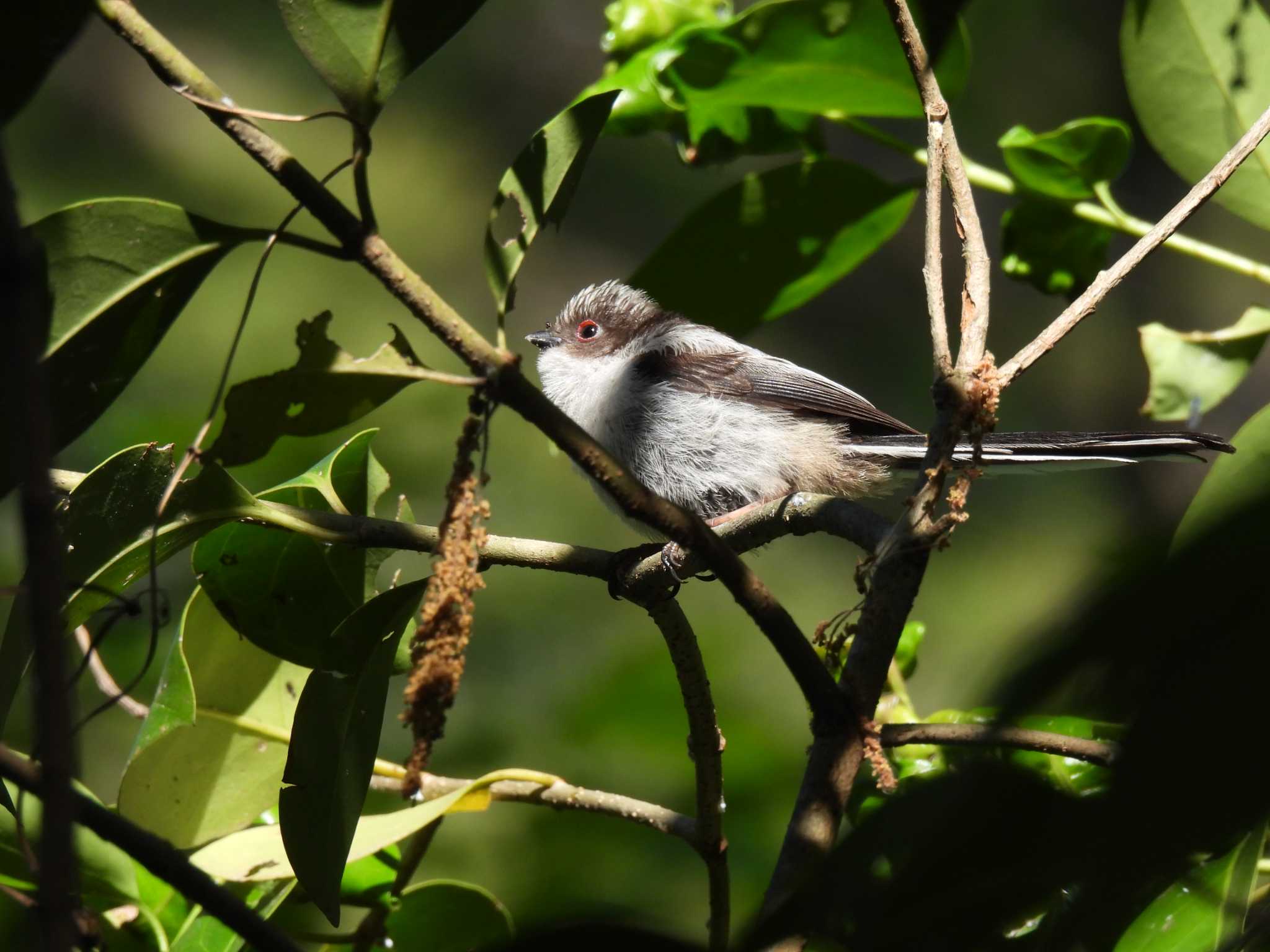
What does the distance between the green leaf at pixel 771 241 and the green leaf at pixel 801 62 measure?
215 mm

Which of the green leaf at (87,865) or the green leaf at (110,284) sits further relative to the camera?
the green leaf at (87,865)

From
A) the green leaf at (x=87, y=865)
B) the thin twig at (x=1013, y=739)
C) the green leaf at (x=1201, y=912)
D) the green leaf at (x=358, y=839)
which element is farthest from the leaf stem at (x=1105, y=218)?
the green leaf at (x=87, y=865)

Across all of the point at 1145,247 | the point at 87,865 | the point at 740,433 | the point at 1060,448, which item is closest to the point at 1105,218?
the point at 1060,448

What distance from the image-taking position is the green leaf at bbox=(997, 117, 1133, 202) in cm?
222

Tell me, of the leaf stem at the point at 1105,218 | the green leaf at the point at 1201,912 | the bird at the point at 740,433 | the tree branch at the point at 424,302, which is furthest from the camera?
the bird at the point at 740,433

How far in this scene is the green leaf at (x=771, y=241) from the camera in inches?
99.0

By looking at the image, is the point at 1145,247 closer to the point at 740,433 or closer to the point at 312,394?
the point at 312,394

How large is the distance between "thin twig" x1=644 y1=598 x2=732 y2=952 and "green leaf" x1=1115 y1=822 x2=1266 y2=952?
0.62 meters

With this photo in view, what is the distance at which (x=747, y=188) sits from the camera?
2.51m

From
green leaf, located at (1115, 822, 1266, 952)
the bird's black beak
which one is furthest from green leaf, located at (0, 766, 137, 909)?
the bird's black beak

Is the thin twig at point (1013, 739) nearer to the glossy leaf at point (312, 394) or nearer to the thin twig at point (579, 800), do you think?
the thin twig at point (579, 800)

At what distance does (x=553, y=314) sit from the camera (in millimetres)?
6926

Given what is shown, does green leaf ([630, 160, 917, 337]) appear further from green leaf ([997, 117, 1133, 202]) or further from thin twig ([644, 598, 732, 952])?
thin twig ([644, 598, 732, 952])

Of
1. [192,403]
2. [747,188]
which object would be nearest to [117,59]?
[192,403]
